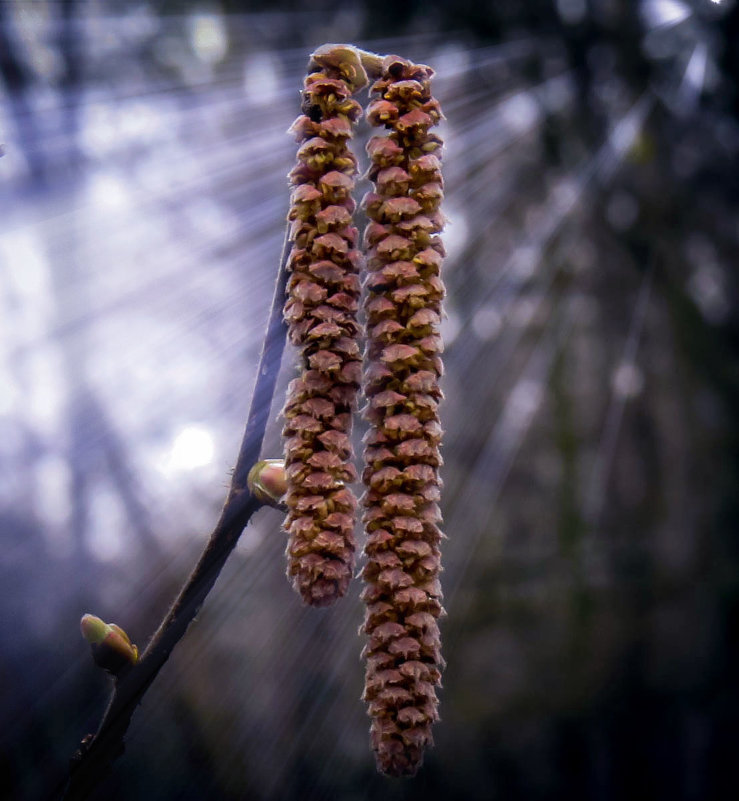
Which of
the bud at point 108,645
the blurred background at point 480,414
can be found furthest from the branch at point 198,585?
the blurred background at point 480,414

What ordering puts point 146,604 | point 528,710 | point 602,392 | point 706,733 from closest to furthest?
point 146,604
point 706,733
point 528,710
point 602,392

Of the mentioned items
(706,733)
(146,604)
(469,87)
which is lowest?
(706,733)

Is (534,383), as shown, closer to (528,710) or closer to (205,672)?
(528,710)

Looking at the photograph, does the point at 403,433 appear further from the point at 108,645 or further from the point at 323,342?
the point at 108,645

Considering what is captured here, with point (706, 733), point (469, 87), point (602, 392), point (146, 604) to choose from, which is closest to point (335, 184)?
point (146, 604)

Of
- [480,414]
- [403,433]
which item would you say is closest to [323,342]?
[403,433]

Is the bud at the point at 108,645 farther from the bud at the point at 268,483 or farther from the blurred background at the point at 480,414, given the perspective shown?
the blurred background at the point at 480,414

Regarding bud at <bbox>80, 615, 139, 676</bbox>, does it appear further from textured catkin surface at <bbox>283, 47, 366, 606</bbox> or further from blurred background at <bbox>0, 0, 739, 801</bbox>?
blurred background at <bbox>0, 0, 739, 801</bbox>

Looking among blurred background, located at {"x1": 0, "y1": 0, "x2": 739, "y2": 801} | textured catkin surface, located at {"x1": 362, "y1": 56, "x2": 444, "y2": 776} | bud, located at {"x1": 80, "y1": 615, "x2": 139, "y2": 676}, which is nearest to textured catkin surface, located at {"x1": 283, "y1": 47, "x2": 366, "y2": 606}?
textured catkin surface, located at {"x1": 362, "y1": 56, "x2": 444, "y2": 776}
